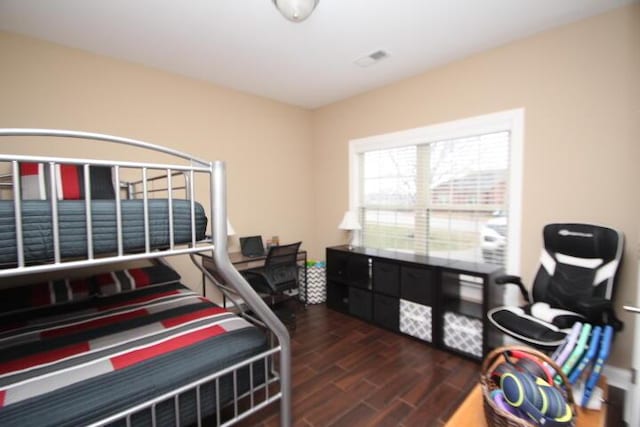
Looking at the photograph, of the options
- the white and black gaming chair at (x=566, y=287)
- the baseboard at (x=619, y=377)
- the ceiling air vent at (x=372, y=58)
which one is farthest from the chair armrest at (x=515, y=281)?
the ceiling air vent at (x=372, y=58)

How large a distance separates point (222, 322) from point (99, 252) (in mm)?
801

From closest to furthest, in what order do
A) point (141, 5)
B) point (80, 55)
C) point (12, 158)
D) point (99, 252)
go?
1. point (12, 158)
2. point (99, 252)
3. point (141, 5)
4. point (80, 55)

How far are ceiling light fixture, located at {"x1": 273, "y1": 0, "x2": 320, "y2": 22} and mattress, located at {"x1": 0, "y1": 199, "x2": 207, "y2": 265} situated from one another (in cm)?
140

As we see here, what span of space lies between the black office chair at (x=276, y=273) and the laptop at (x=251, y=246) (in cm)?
37

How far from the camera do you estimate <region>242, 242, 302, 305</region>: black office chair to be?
2793 millimetres

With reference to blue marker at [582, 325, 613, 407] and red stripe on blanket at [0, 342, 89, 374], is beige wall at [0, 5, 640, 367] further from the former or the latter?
red stripe on blanket at [0, 342, 89, 374]

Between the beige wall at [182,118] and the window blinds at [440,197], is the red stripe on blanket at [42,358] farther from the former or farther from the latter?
the window blinds at [440,197]

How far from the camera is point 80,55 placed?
2.43 m

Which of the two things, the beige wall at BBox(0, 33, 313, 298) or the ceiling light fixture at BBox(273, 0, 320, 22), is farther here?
the beige wall at BBox(0, 33, 313, 298)

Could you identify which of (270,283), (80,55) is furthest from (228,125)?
(270,283)

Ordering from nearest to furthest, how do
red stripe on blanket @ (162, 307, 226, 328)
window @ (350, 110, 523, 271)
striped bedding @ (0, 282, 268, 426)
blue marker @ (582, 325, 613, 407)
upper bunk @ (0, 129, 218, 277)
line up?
upper bunk @ (0, 129, 218, 277), striped bedding @ (0, 282, 268, 426), blue marker @ (582, 325, 613, 407), red stripe on blanket @ (162, 307, 226, 328), window @ (350, 110, 523, 271)

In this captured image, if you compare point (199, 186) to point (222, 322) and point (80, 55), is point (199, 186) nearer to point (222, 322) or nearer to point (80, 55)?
point (80, 55)

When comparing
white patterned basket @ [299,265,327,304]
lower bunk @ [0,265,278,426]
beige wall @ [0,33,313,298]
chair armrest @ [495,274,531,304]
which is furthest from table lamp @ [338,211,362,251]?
lower bunk @ [0,265,278,426]

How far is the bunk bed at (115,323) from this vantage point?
0.97m
